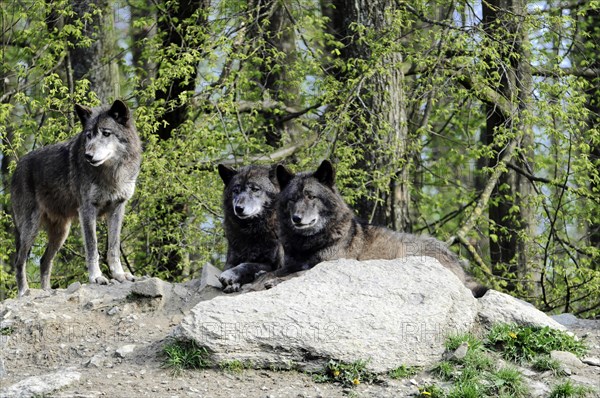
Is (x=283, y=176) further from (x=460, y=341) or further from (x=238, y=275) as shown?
(x=460, y=341)

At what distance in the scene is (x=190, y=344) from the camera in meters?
7.42

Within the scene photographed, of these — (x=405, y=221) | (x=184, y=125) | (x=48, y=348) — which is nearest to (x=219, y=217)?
(x=184, y=125)

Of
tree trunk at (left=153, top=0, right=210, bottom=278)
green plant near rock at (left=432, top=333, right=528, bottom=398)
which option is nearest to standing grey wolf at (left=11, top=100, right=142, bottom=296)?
tree trunk at (left=153, top=0, right=210, bottom=278)

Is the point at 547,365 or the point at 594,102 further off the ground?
the point at 594,102

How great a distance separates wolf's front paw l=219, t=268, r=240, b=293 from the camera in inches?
351

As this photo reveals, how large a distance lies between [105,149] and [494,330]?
4995mm

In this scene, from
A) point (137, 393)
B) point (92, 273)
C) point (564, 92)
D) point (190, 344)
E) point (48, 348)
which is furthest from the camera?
point (564, 92)

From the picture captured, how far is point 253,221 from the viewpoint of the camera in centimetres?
953

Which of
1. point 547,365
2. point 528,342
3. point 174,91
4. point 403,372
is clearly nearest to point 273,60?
point 174,91

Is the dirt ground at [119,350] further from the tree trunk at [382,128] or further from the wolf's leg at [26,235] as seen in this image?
the tree trunk at [382,128]

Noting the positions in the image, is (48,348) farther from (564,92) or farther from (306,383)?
(564,92)

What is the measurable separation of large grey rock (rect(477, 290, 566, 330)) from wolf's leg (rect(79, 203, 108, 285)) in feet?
14.9

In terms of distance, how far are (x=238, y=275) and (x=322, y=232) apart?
106 centimetres

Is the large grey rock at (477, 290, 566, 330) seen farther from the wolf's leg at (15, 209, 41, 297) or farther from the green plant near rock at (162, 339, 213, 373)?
the wolf's leg at (15, 209, 41, 297)
